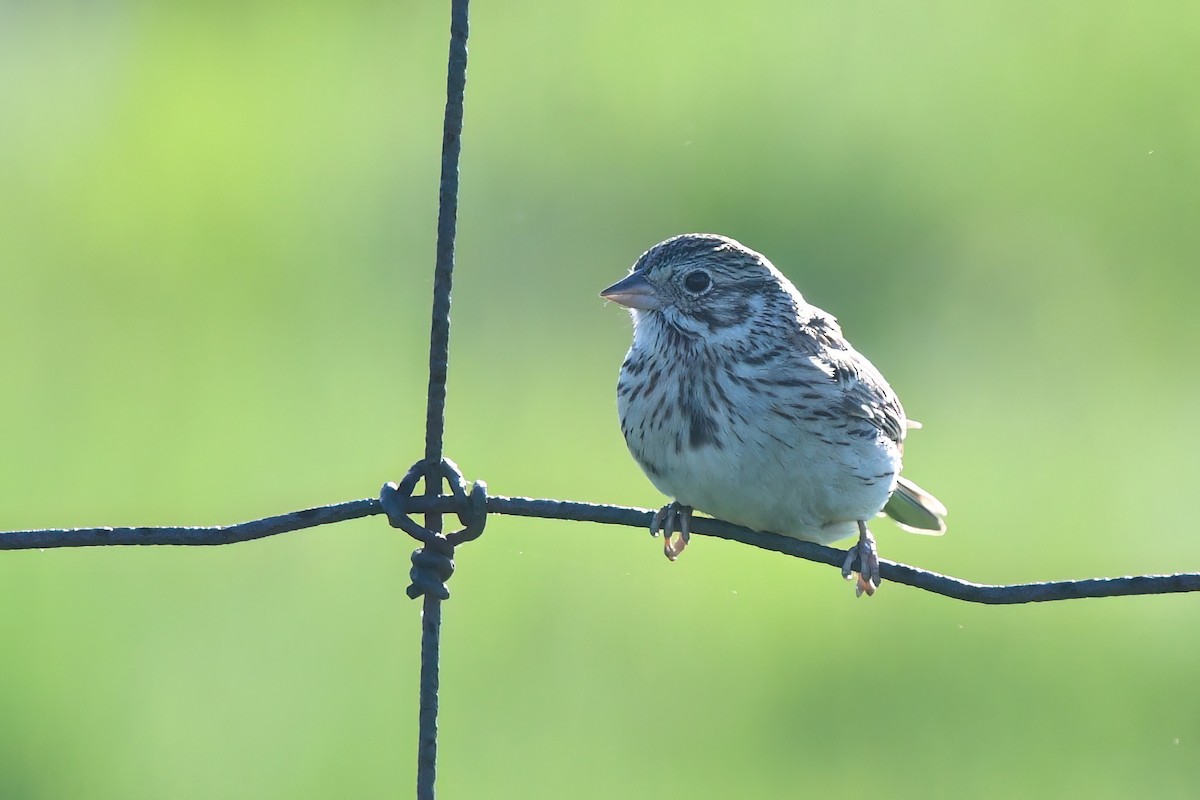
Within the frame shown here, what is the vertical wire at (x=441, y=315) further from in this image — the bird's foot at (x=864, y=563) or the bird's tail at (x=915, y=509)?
the bird's tail at (x=915, y=509)

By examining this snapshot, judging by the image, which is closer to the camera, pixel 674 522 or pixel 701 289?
pixel 674 522

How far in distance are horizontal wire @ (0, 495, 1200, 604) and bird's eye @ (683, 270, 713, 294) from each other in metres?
1.33

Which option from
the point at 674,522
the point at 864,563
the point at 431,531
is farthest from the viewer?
the point at 674,522

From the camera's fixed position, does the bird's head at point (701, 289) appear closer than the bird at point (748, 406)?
No

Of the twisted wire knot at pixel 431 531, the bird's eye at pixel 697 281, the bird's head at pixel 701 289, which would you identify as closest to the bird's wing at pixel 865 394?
the bird's head at pixel 701 289

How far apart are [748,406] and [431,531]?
1.14m

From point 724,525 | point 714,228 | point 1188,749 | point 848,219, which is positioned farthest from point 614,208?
point 724,525

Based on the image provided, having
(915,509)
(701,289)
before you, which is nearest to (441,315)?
(701,289)

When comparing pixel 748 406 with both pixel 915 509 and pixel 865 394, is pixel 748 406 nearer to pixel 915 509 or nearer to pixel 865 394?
pixel 865 394

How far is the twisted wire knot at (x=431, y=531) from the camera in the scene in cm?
248

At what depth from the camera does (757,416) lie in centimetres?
346

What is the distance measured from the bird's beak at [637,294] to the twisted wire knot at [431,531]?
1.39m

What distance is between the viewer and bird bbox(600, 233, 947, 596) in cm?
342

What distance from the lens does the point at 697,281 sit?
152 inches
